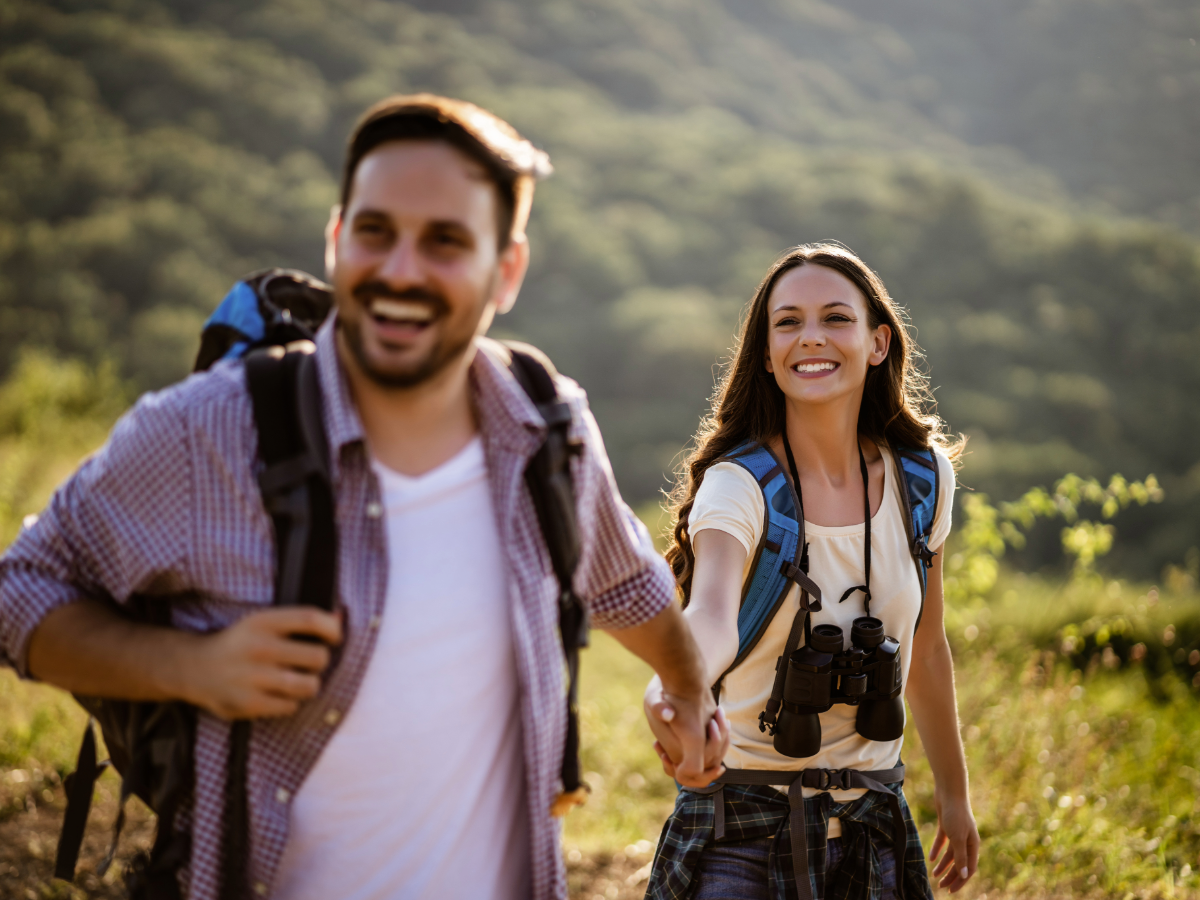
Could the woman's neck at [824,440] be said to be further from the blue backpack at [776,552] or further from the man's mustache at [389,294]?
the man's mustache at [389,294]

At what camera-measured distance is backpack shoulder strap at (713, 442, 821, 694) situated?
2.37 meters

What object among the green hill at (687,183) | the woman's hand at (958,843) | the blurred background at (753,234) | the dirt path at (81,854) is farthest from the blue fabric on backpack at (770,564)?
the green hill at (687,183)

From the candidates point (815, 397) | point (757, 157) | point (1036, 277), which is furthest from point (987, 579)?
point (757, 157)

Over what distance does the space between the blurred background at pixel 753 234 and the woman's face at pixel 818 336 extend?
2.38 meters

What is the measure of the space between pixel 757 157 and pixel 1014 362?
41.1 feet

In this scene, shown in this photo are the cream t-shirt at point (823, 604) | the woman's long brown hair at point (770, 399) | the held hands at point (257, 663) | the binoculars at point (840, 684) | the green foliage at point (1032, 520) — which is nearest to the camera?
the held hands at point (257, 663)

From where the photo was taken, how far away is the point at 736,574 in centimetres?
232

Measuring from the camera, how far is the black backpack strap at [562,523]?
1.53 meters

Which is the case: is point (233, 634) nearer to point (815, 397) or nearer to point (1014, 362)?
point (815, 397)

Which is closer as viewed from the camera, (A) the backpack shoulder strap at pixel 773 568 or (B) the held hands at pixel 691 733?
(B) the held hands at pixel 691 733

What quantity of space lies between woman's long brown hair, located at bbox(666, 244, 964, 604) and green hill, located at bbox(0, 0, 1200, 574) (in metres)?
13.2

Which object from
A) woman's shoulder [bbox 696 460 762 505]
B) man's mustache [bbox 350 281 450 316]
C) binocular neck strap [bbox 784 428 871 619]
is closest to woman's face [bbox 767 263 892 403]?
binocular neck strap [bbox 784 428 871 619]

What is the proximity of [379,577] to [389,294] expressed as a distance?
401 millimetres

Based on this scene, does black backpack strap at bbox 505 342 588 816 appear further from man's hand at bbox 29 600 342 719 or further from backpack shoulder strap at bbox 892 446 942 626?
backpack shoulder strap at bbox 892 446 942 626
